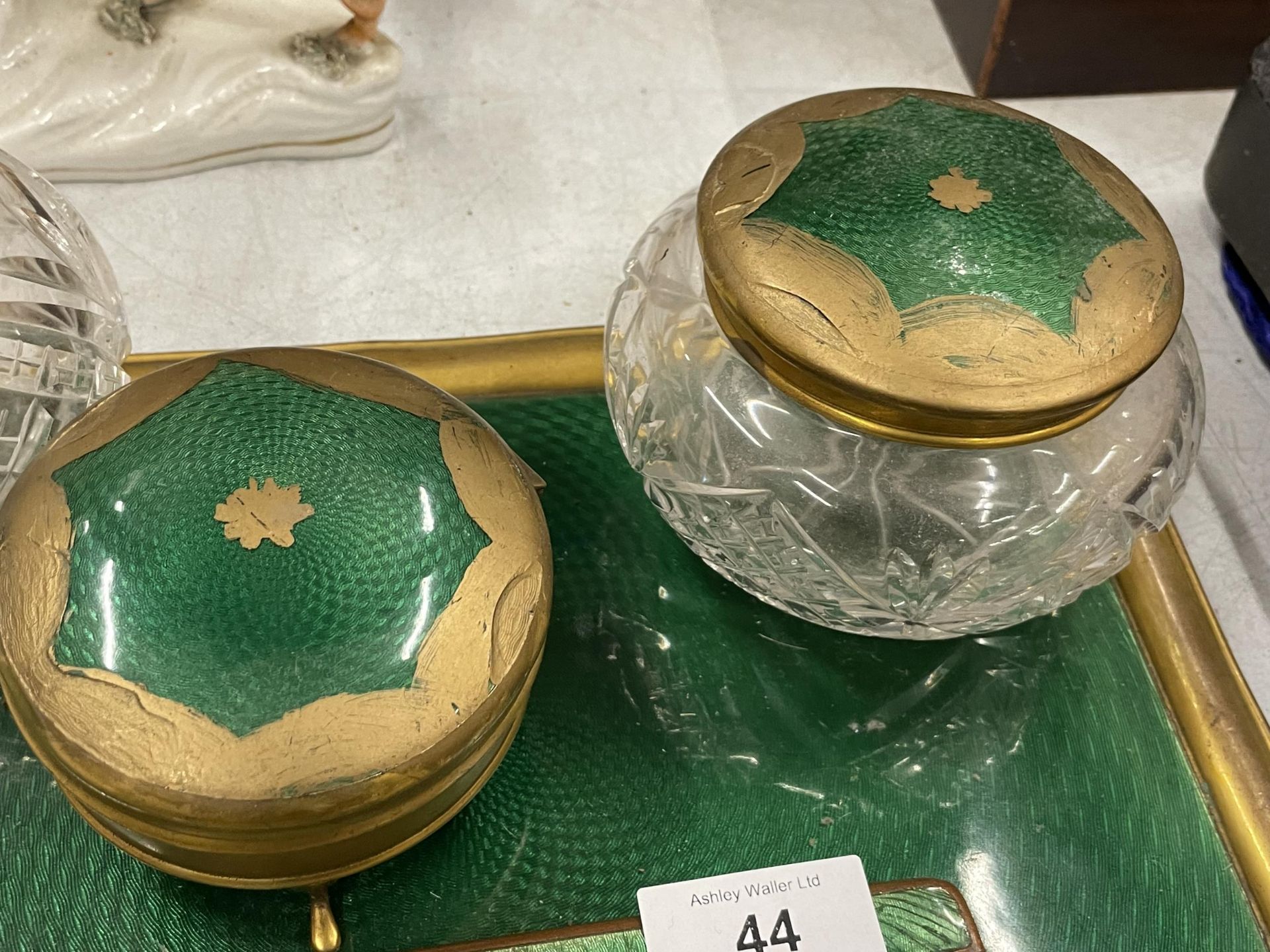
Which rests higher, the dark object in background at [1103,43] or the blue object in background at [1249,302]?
the dark object in background at [1103,43]

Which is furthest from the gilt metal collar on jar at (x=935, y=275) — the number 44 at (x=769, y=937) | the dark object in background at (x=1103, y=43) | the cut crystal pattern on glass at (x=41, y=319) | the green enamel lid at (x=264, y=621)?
the dark object in background at (x=1103, y=43)

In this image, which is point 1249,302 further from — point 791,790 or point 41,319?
point 41,319

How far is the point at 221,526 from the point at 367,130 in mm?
760

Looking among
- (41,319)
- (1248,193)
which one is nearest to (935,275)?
(41,319)

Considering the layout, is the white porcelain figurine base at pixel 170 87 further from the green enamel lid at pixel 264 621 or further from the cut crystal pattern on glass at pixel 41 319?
the green enamel lid at pixel 264 621

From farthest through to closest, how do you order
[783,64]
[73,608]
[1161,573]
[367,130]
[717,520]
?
[783,64] < [367,130] < [1161,573] < [717,520] < [73,608]

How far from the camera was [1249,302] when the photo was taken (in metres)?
1.16

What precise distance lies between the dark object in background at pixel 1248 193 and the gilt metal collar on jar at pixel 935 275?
510 mm

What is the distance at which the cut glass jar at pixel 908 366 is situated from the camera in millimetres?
586

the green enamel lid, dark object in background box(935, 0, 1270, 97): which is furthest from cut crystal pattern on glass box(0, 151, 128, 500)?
dark object in background box(935, 0, 1270, 97)

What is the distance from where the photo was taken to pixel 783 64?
1.38 m

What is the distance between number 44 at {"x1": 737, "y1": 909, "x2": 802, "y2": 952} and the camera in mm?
689

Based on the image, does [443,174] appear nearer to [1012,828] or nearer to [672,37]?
[672,37]

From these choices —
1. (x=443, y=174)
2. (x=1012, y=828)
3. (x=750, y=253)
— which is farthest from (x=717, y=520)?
(x=443, y=174)
